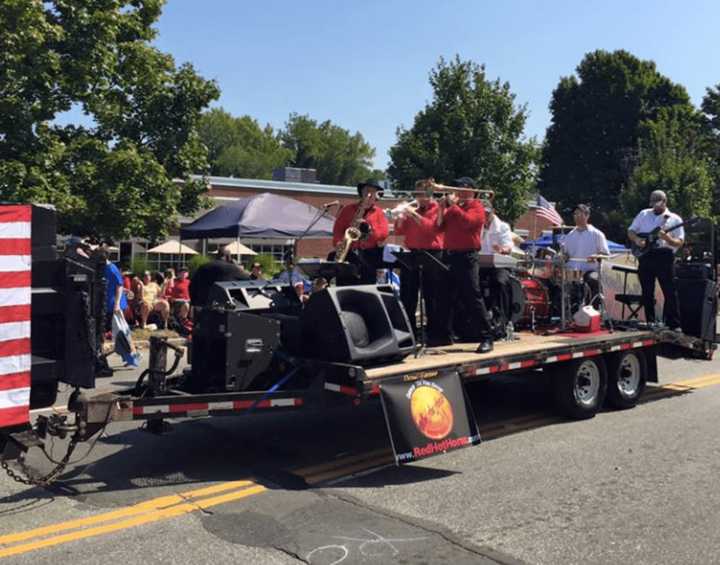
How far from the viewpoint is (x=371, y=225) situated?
8422 mm

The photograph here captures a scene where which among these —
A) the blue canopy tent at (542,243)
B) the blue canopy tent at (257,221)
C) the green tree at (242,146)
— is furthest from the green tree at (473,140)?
the green tree at (242,146)

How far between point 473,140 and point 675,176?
14.2 metres

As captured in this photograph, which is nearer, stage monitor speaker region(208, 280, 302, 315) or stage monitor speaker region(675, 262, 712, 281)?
stage monitor speaker region(208, 280, 302, 315)

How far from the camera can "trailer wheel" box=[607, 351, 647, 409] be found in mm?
8758

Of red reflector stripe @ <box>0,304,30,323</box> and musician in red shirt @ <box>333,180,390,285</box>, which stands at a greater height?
musician in red shirt @ <box>333,180,390,285</box>

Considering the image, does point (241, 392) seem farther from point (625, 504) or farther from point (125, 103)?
point (125, 103)

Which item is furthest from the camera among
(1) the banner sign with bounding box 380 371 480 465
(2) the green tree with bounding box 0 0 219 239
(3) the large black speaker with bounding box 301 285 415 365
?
(2) the green tree with bounding box 0 0 219 239

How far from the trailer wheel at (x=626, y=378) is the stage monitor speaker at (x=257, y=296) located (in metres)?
3.74

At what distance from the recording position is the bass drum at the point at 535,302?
10.0m

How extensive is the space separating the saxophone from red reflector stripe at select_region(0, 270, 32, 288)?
344 centimetres

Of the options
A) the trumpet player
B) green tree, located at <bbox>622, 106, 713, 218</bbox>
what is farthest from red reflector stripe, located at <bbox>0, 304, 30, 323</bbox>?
green tree, located at <bbox>622, 106, 713, 218</bbox>

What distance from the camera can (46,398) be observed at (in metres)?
5.21

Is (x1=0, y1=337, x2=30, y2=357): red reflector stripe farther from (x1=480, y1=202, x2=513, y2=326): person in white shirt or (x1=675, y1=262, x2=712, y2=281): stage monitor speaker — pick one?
(x1=675, y1=262, x2=712, y2=281): stage monitor speaker

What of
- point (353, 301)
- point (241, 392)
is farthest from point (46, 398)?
point (353, 301)
